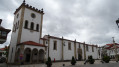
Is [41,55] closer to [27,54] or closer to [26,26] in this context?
[27,54]

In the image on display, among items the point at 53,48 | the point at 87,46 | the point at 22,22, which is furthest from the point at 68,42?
the point at 22,22

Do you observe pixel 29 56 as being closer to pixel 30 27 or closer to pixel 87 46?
pixel 30 27

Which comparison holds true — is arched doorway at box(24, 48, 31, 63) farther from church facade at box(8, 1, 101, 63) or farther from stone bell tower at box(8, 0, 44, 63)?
stone bell tower at box(8, 0, 44, 63)

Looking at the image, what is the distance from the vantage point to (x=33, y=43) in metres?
24.4

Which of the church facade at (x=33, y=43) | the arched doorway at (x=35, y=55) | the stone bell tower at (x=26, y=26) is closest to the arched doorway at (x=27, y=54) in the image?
the church facade at (x=33, y=43)

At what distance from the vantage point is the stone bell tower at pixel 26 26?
2553cm

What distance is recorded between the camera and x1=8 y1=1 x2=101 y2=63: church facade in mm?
23550

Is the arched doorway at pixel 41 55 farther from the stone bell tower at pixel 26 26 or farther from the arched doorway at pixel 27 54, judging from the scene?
the stone bell tower at pixel 26 26

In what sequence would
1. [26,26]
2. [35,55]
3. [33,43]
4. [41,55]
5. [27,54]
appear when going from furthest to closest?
[26,26] → [41,55] → [35,55] → [27,54] → [33,43]

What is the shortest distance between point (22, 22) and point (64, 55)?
18.1 metres

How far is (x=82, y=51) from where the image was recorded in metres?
40.7

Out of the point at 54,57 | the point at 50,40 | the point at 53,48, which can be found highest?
the point at 50,40

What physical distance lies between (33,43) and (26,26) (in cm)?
613

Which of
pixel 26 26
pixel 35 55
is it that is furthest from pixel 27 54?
pixel 26 26
